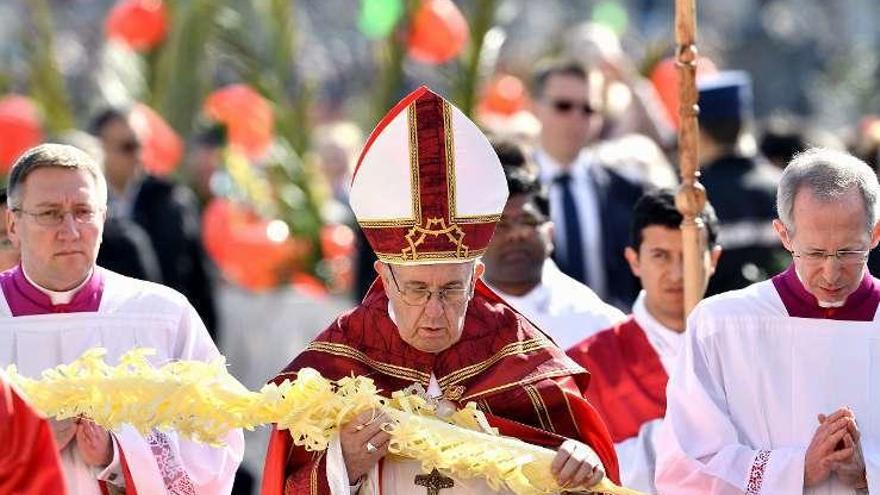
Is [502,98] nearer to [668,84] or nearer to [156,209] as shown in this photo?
[668,84]

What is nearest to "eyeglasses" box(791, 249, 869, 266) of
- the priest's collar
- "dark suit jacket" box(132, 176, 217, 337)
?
the priest's collar

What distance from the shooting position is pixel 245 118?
14516 mm

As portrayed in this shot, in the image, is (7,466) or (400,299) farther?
(400,299)

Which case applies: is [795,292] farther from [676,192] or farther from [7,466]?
[7,466]

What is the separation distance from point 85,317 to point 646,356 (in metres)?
1.96

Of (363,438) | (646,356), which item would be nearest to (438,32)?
(646,356)

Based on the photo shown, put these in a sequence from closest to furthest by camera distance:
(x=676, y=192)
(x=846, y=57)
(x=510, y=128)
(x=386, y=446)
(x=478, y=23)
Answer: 1. (x=386, y=446)
2. (x=676, y=192)
3. (x=510, y=128)
4. (x=478, y=23)
5. (x=846, y=57)

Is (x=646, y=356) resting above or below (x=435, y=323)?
below

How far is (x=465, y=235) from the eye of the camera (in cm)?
673

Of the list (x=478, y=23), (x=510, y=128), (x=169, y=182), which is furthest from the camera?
(x=478, y=23)

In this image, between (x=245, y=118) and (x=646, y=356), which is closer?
(x=646, y=356)

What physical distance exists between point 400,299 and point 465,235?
0.26 m

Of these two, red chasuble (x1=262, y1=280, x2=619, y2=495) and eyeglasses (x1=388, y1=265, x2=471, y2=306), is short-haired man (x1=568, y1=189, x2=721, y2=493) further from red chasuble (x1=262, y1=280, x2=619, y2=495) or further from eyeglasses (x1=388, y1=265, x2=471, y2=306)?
eyeglasses (x1=388, y1=265, x2=471, y2=306)

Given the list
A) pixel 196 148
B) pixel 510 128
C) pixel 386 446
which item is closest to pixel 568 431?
pixel 386 446
